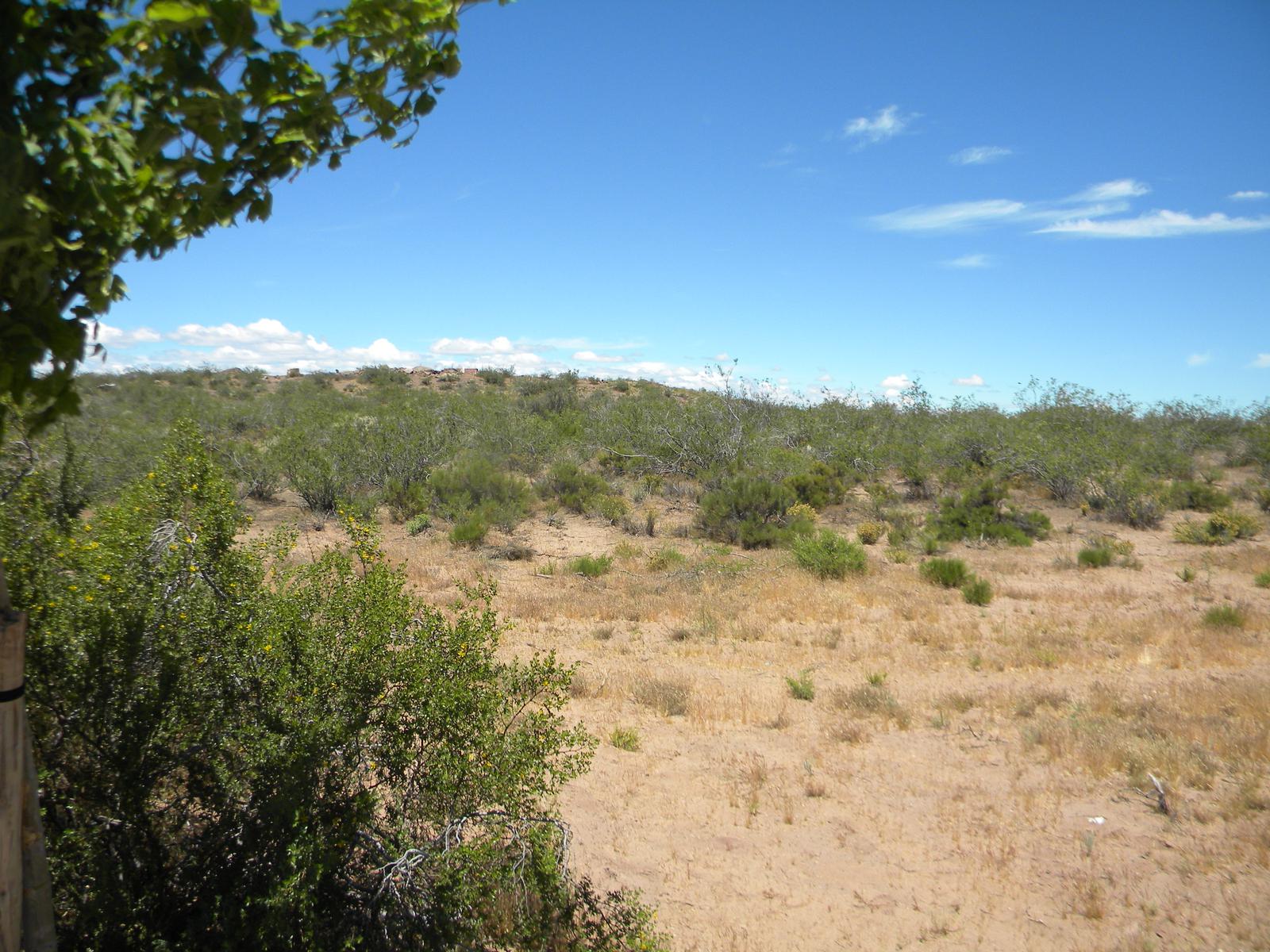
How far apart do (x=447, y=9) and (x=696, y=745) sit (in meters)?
6.78

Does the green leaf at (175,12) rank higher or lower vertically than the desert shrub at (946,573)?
higher

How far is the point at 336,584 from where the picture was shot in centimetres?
409

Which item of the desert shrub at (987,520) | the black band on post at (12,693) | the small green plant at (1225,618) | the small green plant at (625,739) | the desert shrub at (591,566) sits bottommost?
the small green plant at (625,739)

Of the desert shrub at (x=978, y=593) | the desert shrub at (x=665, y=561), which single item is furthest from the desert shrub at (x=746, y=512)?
the desert shrub at (x=978, y=593)

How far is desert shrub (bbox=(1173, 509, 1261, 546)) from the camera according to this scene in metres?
17.2

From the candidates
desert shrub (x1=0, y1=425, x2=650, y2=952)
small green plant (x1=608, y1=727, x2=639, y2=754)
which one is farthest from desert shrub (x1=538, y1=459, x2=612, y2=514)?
desert shrub (x1=0, y1=425, x2=650, y2=952)

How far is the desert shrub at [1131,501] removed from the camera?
19266 millimetres

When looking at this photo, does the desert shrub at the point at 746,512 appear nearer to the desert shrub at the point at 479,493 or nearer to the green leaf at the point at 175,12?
the desert shrub at the point at 479,493

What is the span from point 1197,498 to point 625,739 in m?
20.7

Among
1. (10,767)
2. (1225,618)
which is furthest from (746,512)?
(10,767)

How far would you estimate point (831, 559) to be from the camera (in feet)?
46.8

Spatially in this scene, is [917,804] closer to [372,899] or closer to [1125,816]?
[1125,816]

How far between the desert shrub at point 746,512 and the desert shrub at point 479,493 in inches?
180

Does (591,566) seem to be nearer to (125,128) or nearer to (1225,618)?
(1225,618)
